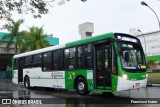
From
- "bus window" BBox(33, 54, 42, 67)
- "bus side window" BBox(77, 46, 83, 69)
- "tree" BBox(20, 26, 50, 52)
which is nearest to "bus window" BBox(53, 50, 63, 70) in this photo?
"bus side window" BBox(77, 46, 83, 69)

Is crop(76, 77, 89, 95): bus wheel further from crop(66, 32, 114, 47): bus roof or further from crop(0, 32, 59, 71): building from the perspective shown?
crop(0, 32, 59, 71): building

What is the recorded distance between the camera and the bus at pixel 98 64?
43.1 ft

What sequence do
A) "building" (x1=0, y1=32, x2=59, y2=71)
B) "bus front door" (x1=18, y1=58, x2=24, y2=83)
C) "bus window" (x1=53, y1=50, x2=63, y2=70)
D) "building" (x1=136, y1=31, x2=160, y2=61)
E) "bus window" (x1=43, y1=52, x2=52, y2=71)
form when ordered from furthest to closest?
1. "building" (x1=136, y1=31, x2=160, y2=61)
2. "building" (x1=0, y1=32, x2=59, y2=71)
3. "bus front door" (x1=18, y1=58, x2=24, y2=83)
4. "bus window" (x1=43, y1=52, x2=52, y2=71)
5. "bus window" (x1=53, y1=50, x2=63, y2=70)

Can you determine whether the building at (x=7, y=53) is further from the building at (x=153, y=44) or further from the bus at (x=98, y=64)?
the building at (x=153, y=44)

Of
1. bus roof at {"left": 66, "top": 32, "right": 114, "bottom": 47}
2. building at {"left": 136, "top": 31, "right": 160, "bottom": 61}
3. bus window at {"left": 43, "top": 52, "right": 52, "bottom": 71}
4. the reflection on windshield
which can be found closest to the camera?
the reflection on windshield

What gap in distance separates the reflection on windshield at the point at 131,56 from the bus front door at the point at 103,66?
0.65m

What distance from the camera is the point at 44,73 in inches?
772

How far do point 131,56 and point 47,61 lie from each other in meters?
7.22

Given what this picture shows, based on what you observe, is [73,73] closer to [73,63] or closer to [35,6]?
[73,63]

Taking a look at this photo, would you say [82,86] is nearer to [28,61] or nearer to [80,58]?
[80,58]

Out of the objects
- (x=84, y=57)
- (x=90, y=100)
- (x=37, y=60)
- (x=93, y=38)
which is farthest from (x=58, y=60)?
(x=90, y=100)

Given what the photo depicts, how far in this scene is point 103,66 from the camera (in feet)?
45.4

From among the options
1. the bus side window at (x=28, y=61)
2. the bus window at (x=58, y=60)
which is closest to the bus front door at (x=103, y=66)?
the bus window at (x=58, y=60)

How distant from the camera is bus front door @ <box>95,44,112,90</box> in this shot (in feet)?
44.4
